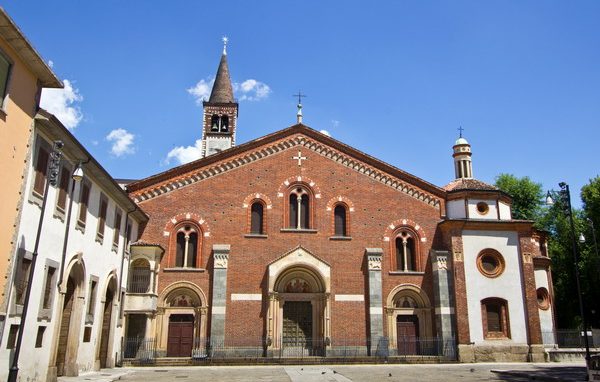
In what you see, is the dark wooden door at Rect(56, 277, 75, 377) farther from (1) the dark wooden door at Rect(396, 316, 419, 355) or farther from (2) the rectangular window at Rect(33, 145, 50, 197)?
(1) the dark wooden door at Rect(396, 316, 419, 355)

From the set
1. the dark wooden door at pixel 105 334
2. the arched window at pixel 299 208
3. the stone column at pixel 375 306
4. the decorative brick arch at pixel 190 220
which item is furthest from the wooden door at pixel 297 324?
the dark wooden door at pixel 105 334

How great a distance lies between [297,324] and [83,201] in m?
14.3

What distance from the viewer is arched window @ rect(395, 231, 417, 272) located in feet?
97.1

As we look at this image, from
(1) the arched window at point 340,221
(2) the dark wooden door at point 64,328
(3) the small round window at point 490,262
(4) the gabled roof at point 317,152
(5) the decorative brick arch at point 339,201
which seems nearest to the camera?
(2) the dark wooden door at point 64,328

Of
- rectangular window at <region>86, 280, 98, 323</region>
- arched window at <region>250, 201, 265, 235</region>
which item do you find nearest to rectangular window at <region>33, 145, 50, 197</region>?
rectangular window at <region>86, 280, 98, 323</region>

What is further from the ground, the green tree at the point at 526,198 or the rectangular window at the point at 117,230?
the green tree at the point at 526,198

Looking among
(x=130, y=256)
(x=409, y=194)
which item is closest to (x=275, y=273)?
(x=130, y=256)

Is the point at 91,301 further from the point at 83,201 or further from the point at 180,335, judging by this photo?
the point at 180,335

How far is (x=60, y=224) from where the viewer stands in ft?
55.3

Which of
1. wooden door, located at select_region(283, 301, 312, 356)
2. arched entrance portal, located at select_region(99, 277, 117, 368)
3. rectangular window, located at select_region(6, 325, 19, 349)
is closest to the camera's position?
rectangular window, located at select_region(6, 325, 19, 349)

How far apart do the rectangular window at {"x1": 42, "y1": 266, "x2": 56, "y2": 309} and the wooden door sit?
14178 mm

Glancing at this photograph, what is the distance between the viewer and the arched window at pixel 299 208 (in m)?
29.7

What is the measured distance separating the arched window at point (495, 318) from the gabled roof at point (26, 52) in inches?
951

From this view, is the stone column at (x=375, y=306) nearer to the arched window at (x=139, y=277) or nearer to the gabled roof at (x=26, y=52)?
the arched window at (x=139, y=277)
